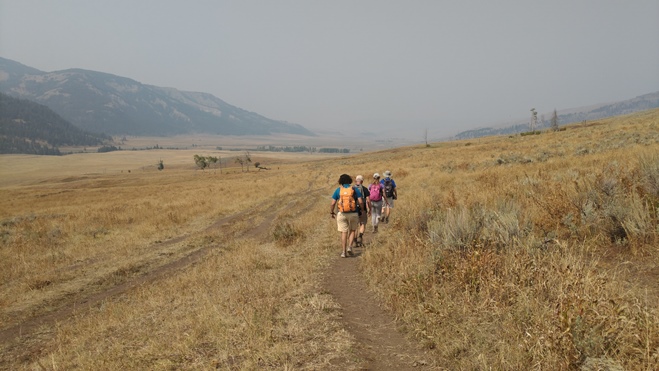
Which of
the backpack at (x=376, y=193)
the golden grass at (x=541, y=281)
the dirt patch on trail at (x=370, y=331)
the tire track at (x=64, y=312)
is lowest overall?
the tire track at (x=64, y=312)

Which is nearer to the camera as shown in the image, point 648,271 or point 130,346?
point 648,271

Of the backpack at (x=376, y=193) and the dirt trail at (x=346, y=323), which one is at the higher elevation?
the backpack at (x=376, y=193)

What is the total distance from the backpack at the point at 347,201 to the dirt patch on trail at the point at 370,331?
2408 millimetres

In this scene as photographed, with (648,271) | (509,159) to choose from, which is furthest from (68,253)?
(509,159)

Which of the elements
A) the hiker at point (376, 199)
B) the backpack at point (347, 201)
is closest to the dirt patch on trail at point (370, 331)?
the backpack at point (347, 201)

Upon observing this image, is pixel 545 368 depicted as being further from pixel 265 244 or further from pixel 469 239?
pixel 265 244

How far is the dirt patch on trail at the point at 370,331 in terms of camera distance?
4254 mm

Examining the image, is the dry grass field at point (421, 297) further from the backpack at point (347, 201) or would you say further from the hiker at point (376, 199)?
the backpack at point (347, 201)

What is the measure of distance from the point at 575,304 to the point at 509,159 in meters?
24.1

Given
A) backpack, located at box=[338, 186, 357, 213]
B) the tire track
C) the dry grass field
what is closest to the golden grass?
the dry grass field

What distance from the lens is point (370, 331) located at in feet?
17.1

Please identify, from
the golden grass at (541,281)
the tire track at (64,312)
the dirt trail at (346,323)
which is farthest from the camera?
the tire track at (64,312)

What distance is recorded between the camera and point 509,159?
82.0 ft

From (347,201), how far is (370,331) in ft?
17.3
